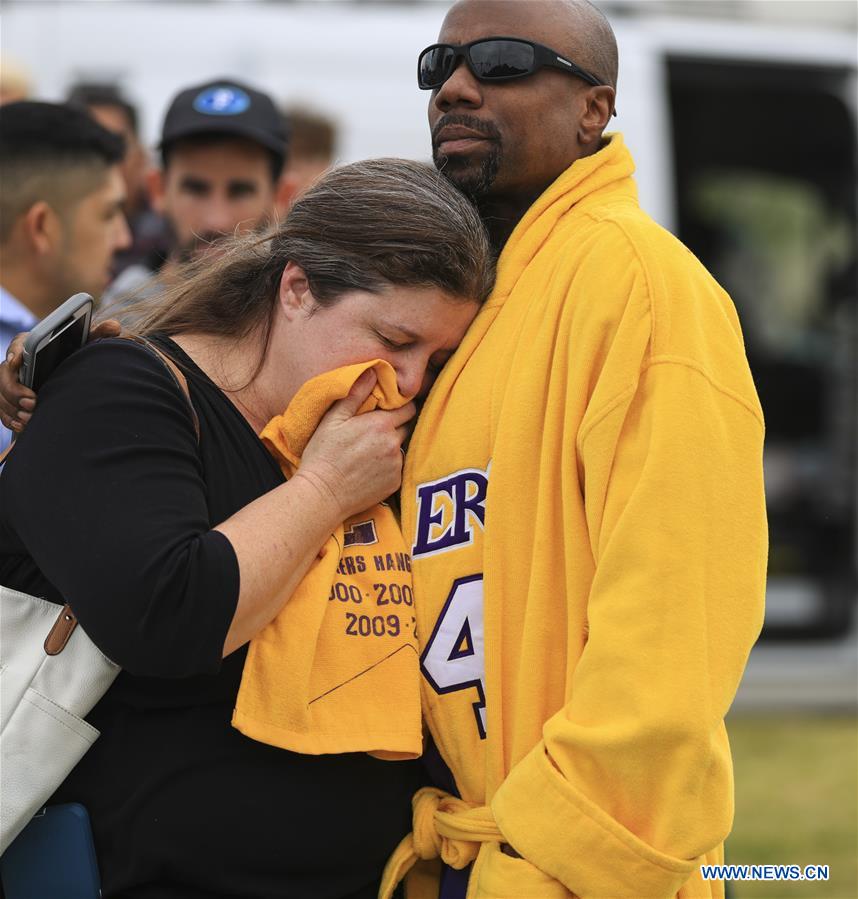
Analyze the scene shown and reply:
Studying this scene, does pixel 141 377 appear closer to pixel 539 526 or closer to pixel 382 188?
pixel 382 188

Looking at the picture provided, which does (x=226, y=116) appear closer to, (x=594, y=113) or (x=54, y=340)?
(x=594, y=113)

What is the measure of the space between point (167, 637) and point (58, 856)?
45cm

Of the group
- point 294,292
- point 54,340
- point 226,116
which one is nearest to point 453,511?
point 294,292

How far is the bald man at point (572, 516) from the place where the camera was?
5.40ft

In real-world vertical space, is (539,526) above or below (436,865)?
above

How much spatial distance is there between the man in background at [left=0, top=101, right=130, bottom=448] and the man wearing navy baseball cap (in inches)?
20.4

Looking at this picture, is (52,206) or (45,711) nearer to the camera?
(45,711)

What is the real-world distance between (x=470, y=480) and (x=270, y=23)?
14.1ft

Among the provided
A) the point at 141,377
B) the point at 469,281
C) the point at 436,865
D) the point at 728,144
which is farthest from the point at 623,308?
the point at 728,144

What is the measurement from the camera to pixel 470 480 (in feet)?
6.14

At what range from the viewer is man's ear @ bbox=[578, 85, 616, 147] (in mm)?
2023

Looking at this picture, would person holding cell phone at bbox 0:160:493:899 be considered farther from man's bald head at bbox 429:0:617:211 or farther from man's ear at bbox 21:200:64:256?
man's ear at bbox 21:200:64:256

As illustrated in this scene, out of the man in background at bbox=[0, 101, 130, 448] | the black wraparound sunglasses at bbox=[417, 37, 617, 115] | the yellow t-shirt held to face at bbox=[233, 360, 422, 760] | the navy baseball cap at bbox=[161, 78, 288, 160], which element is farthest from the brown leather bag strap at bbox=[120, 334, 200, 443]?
the navy baseball cap at bbox=[161, 78, 288, 160]

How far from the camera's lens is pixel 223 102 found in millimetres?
3980
